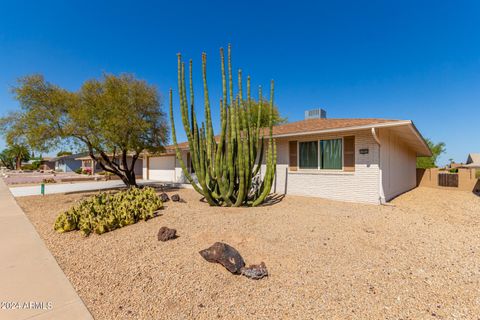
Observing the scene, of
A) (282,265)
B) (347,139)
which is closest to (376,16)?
(347,139)

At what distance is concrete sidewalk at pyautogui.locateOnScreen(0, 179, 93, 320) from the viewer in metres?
2.69

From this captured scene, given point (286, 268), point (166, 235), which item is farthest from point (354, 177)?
point (166, 235)

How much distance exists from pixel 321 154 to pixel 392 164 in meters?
3.35

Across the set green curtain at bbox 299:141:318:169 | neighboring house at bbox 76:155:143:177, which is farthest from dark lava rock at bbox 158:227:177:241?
neighboring house at bbox 76:155:143:177

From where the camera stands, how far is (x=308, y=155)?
964cm

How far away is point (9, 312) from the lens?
8.83 ft

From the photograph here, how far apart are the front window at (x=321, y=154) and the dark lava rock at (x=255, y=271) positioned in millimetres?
6526

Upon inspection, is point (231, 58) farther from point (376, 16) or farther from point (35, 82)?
point (376, 16)

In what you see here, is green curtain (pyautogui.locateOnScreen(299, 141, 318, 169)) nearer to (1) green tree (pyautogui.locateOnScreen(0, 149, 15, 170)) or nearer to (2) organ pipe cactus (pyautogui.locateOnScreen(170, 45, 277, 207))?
(2) organ pipe cactus (pyautogui.locateOnScreen(170, 45, 277, 207))

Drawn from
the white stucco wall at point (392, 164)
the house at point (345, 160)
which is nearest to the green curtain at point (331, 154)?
the house at point (345, 160)

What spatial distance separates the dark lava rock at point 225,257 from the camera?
3.49 meters

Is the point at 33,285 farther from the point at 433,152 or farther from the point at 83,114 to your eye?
the point at 433,152

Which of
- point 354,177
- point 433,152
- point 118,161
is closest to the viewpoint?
point 354,177

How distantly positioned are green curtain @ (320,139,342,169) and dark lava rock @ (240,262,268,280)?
6497mm
